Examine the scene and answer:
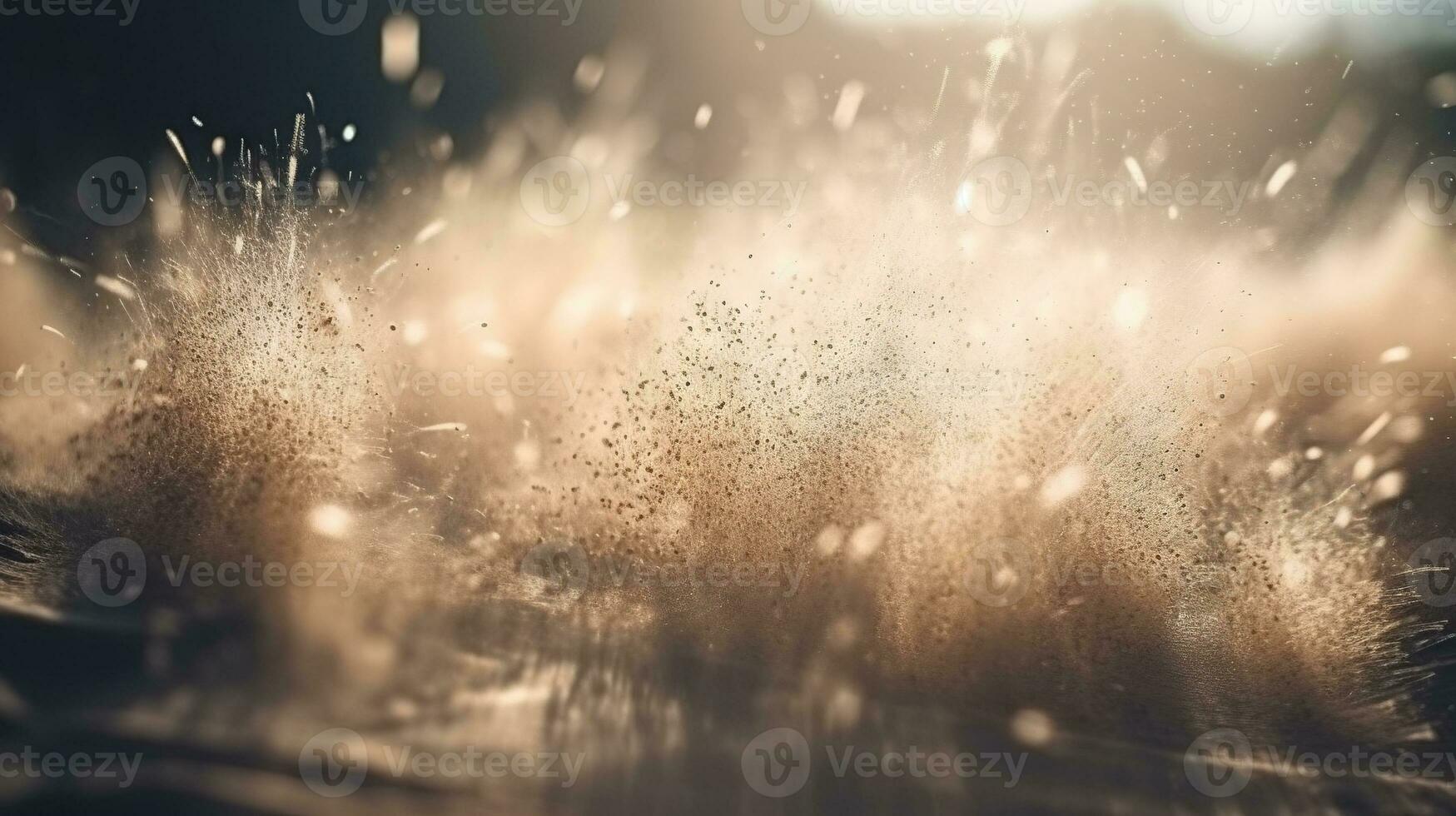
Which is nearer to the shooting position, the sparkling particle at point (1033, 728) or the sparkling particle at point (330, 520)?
the sparkling particle at point (1033, 728)

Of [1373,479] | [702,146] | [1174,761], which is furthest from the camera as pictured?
[702,146]

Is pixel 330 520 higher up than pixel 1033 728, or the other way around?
pixel 330 520

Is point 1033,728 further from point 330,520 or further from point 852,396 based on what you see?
point 330,520

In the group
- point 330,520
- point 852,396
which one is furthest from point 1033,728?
point 330,520

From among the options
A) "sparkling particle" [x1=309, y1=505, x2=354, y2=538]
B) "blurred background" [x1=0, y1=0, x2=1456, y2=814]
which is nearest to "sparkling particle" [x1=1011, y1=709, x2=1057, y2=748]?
"blurred background" [x1=0, y1=0, x2=1456, y2=814]

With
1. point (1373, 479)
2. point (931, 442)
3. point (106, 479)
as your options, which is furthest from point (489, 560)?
point (1373, 479)

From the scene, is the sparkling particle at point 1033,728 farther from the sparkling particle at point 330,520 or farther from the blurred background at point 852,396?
the sparkling particle at point 330,520

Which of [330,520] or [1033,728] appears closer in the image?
[1033,728]

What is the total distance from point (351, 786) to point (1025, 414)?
3.26 m

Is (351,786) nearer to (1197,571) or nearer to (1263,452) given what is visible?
(1197,571)

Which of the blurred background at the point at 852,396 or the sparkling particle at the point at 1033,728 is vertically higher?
the blurred background at the point at 852,396

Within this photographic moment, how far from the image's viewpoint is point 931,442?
13.4ft

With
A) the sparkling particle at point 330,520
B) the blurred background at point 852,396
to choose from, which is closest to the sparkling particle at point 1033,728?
the blurred background at point 852,396

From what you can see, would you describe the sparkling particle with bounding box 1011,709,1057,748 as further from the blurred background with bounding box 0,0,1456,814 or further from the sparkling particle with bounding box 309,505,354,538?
the sparkling particle with bounding box 309,505,354,538
